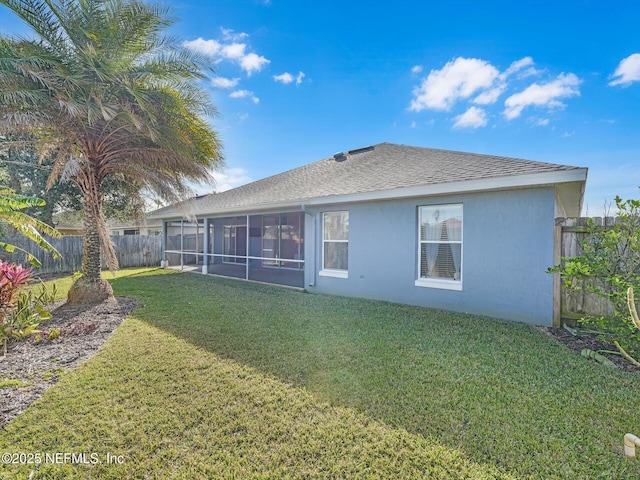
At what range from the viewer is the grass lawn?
7.92 ft

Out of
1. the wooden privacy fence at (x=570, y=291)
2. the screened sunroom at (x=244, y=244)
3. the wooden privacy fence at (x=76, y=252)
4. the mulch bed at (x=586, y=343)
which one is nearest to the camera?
the mulch bed at (x=586, y=343)

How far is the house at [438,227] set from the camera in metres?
5.89

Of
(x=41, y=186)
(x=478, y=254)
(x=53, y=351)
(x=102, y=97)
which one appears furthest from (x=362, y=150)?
(x=41, y=186)

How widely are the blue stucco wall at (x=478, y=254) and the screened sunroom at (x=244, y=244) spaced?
6.19 metres

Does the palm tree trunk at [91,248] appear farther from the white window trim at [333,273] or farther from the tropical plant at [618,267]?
the tropical plant at [618,267]

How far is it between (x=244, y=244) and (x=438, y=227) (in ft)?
45.7

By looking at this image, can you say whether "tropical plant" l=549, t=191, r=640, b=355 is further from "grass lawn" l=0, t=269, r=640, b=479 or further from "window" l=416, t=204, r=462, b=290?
"window" l=416, t=204, r=462, b=290

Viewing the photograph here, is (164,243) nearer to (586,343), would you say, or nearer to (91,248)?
(91,248)

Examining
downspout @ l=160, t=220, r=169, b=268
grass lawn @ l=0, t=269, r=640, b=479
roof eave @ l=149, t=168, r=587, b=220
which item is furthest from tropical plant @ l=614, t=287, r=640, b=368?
downspout @ l=160, t=220, r=169, b=268

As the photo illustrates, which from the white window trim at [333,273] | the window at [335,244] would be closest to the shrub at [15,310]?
the white window trim at [333,273]

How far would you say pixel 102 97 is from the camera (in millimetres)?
6570

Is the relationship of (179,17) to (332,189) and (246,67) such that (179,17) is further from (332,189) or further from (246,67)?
(332,189)

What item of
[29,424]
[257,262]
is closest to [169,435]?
[29,424]

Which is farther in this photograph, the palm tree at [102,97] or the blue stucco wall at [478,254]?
the palm tree at [102,97]
